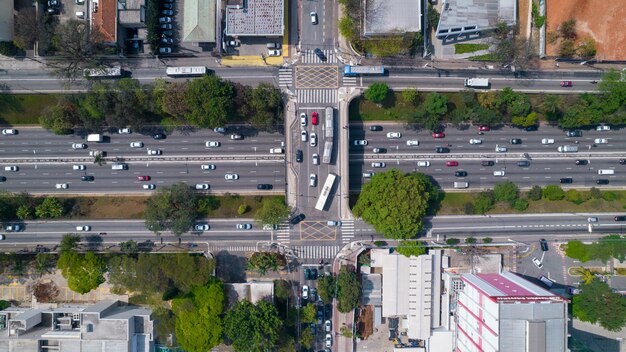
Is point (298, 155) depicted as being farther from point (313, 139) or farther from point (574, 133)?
point (574, 133)

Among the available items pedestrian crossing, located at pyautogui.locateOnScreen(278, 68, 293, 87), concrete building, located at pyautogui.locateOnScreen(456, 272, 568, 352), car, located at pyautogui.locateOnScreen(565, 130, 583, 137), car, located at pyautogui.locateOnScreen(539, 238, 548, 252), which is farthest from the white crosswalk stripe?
car, located at pyautogui.locateOnScreen(565, 130, 583, 137)

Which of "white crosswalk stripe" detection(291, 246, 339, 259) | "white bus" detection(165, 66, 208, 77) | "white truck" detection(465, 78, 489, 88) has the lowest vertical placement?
"white crosswalk stripe" detection(291, 246, 339, 259)

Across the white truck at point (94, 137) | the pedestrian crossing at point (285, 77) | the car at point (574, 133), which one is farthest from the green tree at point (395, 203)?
the white truck at point (94, 137)

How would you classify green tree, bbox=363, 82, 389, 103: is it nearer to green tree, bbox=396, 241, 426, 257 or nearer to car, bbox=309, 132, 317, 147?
car, bbox=309, 132, 317, 147

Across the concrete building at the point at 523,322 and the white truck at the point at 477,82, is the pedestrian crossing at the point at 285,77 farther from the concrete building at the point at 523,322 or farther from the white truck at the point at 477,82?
the concrete building at the point at 523,322

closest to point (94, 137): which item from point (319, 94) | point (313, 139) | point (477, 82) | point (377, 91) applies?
point (313, 139)

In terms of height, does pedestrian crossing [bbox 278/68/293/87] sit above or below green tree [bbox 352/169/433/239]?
above

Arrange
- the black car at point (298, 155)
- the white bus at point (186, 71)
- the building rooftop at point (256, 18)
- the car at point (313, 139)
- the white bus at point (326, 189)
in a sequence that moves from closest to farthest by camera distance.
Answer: the building rooftop at point (256, 18) → the white bus at point (186, 71) → the white bus at point (326, 189) → the car at point (313, 139) → the black car at point (298, 155)
